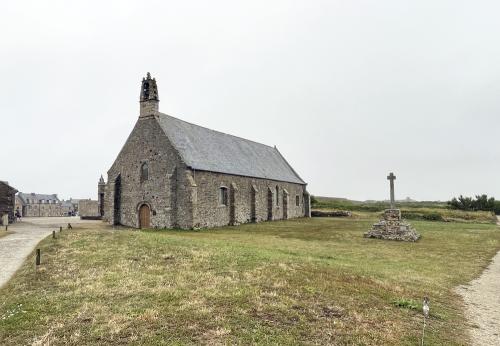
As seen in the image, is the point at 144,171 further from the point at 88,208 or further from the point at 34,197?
the point at 34,197

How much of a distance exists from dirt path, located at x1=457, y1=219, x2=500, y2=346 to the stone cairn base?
10426 mm

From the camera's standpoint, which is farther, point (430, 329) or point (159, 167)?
point (159, 167)

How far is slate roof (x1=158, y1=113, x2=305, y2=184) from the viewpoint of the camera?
1395 inches

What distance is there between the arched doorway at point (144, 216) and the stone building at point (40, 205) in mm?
68444

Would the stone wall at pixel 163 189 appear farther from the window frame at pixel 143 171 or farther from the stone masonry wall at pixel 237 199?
the window frame at pixel 143 171

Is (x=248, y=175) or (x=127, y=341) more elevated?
(x=248, y=175)

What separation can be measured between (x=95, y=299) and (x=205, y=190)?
24.6 meters

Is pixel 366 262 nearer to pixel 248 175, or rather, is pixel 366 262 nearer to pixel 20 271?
pixel 20 271

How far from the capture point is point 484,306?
1109 cm

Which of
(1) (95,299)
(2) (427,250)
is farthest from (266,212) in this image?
(1) (95,299)

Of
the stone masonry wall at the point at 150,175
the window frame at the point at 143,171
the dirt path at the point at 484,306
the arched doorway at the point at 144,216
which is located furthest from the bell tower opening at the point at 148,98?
the dirt path at the point at 484,306

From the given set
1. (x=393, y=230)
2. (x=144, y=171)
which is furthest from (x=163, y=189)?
(x=393, y=230)

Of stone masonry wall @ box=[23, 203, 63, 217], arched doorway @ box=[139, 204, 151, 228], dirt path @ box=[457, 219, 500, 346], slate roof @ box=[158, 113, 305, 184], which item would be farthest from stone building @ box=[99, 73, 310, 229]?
stone masonry wall @ box=[23, 203, 63, 217]

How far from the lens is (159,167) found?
1358 inches
